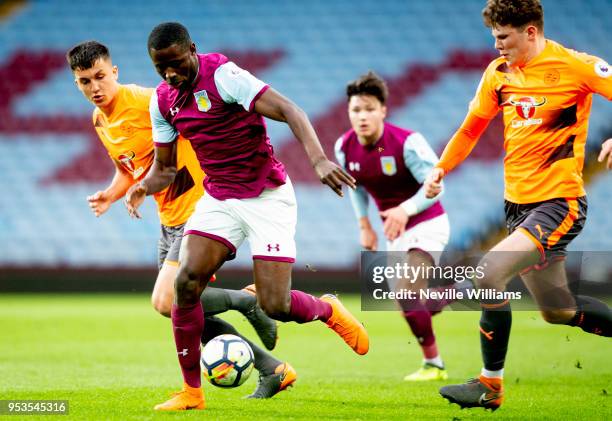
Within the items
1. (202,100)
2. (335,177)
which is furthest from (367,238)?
(335,177)

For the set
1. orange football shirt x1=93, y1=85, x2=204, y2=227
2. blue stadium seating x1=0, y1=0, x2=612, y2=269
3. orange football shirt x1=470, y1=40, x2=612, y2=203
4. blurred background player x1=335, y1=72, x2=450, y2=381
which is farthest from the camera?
blue stadium seating x1=0, y1=0, x2=612, y2=269

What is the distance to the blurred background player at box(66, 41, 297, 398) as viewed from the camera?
5.88 meters

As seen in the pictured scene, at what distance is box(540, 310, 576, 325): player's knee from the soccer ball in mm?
1841

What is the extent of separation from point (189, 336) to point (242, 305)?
85 centimetres

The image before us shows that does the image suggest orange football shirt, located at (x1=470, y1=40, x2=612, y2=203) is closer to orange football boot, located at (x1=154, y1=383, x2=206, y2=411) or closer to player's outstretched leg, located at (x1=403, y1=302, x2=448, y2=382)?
player's outstretched leg, located at (x1=403, y1=302, x2=448, y2=382)

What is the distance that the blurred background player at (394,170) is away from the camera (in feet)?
24.0

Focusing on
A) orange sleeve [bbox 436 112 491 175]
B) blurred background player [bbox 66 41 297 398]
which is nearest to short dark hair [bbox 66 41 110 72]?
blurred background player [bbox 66 41 297 398]

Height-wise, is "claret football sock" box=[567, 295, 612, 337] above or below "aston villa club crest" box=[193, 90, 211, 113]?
below

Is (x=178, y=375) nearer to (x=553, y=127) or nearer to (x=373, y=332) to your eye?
(x=553, y=127)

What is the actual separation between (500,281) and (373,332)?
591 cm

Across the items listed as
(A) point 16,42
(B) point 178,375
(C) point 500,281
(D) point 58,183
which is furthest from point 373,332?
(A) point 16,42

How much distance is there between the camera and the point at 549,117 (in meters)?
5.32

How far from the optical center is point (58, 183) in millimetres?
16656

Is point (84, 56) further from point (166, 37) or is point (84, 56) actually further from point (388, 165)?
point (388, 165)
